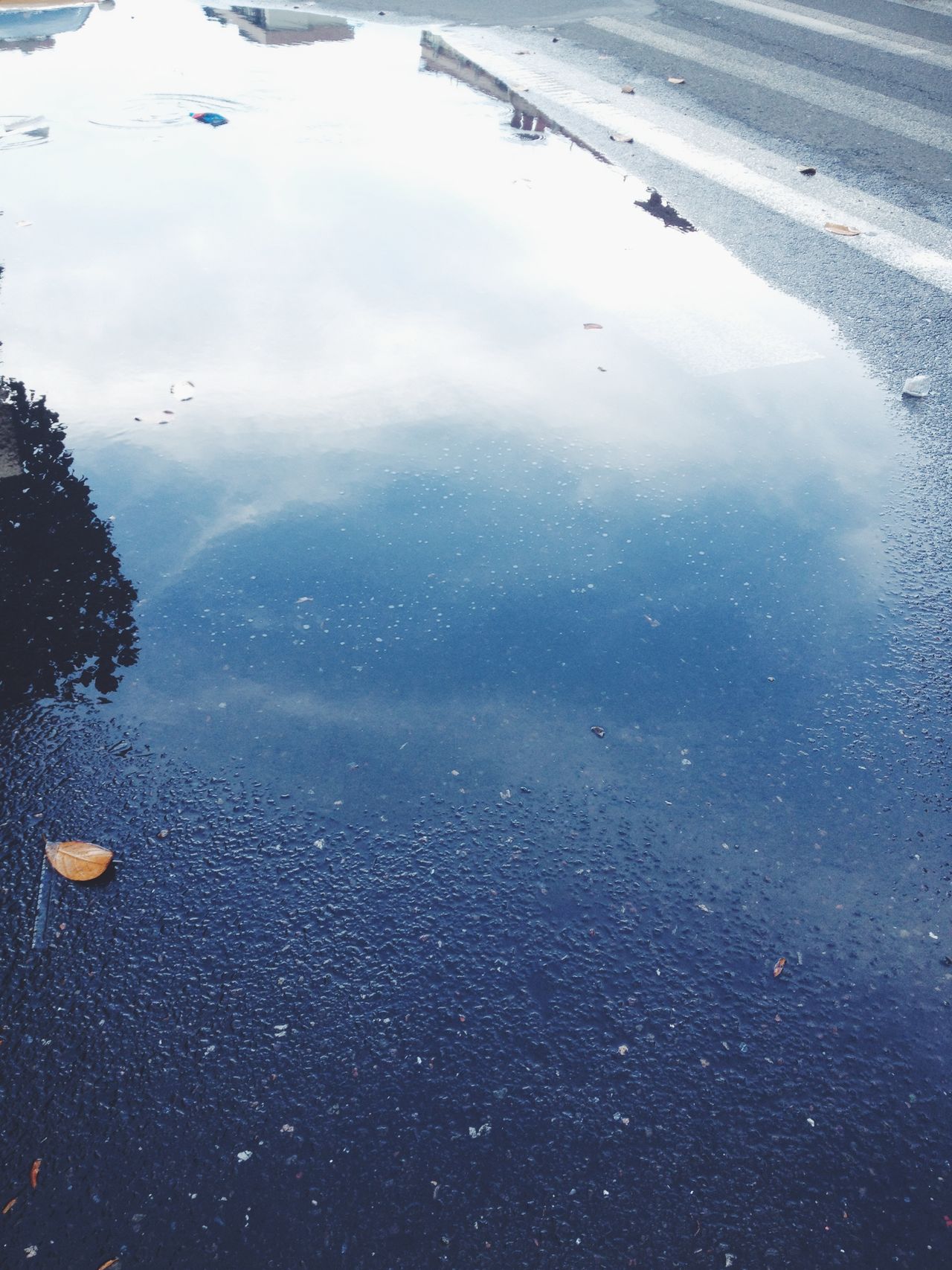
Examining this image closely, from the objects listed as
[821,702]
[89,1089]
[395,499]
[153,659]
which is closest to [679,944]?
[821,702]

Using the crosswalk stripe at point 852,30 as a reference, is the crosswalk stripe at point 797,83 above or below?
below

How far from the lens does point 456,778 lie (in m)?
3.04

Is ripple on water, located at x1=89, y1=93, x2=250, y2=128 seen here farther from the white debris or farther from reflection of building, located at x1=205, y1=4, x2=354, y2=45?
the white debris

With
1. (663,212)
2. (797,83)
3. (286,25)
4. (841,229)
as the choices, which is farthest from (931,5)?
(663,212)

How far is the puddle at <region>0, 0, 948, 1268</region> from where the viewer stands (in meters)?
2.15

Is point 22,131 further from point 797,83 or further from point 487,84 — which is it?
point 797,83

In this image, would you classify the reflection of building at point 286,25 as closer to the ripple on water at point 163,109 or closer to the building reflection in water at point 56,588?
the ripple on water at point 163,109

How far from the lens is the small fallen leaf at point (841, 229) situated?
7.05 metres

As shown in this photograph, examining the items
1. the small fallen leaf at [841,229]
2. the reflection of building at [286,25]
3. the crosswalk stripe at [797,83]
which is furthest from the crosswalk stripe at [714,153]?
the crosswalk stripe at [797,83]

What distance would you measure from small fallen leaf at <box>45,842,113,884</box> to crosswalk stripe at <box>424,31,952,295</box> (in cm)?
626

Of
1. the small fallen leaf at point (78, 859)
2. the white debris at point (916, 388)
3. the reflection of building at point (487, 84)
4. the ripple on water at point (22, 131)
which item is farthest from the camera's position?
the reflection of building at point (487, 84)

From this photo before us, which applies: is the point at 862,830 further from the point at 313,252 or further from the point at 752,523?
the point at 313,252

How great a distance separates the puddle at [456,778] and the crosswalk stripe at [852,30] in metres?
7.70

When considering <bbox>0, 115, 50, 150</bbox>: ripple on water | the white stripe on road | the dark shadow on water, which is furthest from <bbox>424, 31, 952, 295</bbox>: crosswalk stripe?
the white stripe on road
